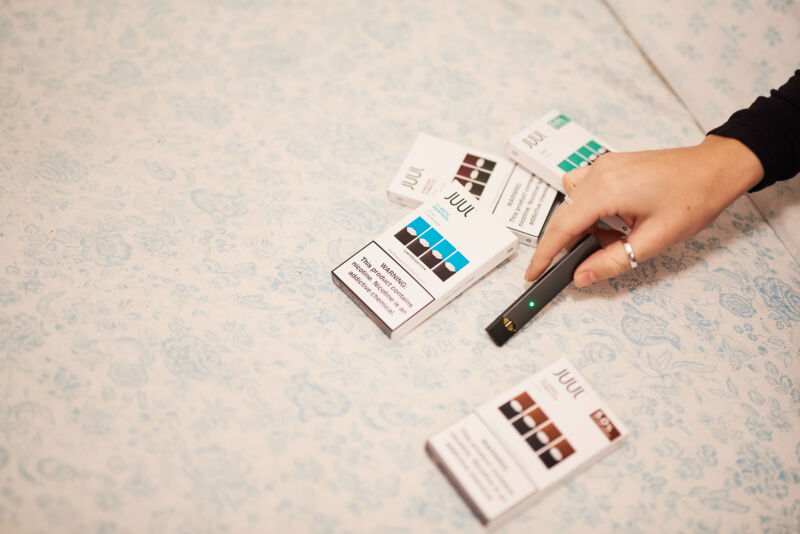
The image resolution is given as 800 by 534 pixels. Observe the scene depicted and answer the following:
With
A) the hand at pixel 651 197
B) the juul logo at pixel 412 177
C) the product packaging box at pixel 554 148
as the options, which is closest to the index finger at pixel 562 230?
the hand at pixel 651 197

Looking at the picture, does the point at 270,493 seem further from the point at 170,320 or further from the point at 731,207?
the point at 731,207

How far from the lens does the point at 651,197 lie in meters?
0.82

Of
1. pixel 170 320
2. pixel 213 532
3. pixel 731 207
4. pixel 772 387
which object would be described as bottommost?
pixel 213 532

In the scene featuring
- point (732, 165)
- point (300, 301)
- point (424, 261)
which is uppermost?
point (732, 165)

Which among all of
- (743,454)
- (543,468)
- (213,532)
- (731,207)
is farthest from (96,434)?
(731,207)

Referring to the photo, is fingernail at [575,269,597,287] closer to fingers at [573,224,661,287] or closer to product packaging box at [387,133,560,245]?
fingers at [573,224,661,287]

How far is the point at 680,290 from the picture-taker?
95 cm

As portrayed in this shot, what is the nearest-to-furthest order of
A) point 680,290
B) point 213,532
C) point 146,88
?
point 213,532 → point 680,290 → point 146,88

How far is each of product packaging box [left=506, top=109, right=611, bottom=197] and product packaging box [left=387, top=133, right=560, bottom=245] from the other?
0.08 feet

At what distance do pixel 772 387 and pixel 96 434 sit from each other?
3.45 ft

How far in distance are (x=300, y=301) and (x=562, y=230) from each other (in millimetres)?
444

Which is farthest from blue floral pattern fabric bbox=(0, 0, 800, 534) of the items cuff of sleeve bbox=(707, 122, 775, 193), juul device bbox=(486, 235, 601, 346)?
cuff of sleeve bbox=(707, 122, 775, 193)

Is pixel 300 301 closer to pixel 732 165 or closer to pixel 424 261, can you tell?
pixel 424 261

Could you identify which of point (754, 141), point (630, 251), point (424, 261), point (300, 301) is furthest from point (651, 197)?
point (300, 301)
